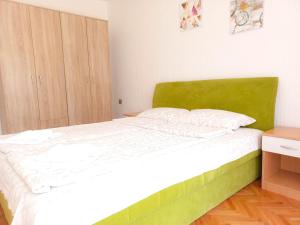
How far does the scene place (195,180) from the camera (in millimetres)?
1586

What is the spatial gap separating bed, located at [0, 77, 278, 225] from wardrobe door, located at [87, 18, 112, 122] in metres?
1.39

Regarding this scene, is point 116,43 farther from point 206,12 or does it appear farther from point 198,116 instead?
point 198,116

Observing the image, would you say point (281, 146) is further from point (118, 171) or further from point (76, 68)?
point (76, 68)

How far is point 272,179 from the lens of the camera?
217cm

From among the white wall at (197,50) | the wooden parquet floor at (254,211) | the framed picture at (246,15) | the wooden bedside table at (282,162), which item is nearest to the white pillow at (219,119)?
the wooden bedside table at (282,162)

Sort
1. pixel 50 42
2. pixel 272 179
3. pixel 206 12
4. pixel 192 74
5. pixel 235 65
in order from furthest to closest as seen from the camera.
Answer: pixel 50 42
pixel 192 74
pixel 206 12
pixel 235 65
pixel 272 179

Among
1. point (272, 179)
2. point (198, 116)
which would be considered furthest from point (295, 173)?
point (198, 116)

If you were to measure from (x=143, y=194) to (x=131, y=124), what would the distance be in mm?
1408

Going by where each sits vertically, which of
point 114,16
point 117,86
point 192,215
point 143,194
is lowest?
point 192,215

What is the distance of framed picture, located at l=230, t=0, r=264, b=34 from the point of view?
2.37 meters

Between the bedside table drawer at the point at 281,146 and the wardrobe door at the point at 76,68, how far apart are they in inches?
113

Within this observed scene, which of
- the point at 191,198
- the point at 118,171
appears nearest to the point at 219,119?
the point at 191,198

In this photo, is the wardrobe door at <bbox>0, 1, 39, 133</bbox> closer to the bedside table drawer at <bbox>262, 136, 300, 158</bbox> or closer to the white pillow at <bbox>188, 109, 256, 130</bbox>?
the white pillow at <bbox>188, 109, 256, 130</bbox>

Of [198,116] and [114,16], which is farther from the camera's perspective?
[114,16]
